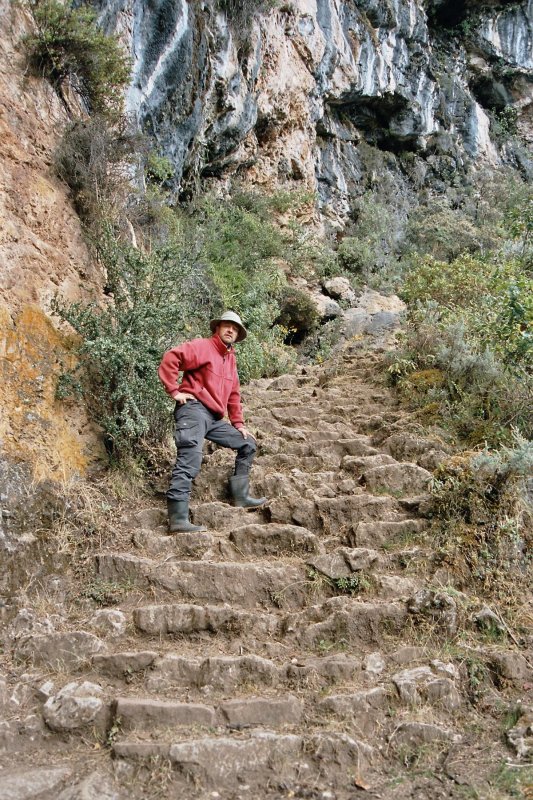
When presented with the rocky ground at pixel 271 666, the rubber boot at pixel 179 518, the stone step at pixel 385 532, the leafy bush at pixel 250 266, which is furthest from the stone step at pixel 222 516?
the leafy bush at pixel 250 266

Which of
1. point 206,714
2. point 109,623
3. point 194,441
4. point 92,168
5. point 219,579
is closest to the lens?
point 206,714

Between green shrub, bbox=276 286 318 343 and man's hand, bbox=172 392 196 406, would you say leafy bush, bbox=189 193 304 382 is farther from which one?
man's hand, bbox=172 392 196 406

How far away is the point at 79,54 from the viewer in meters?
Answer: 7.18

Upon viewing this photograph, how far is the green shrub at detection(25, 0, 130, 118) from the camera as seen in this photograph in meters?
6.80

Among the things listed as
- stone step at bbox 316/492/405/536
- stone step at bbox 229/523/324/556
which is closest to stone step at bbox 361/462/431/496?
stone step at bbox 316/492/405/536

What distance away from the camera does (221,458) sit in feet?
19.8

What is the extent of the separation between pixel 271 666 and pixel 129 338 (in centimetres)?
323

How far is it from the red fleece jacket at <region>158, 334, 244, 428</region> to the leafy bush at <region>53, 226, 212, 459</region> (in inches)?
22.8

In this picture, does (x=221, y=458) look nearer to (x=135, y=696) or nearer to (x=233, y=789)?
(x=135, y=696)

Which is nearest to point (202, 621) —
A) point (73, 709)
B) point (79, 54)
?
point (73, 709)

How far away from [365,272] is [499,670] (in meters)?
14.7

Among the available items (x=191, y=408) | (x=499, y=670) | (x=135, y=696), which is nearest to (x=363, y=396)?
(x=191, y=408)

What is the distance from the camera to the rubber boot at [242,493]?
17.4 ft

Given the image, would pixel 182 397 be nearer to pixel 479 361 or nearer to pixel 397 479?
pixel 397 479
